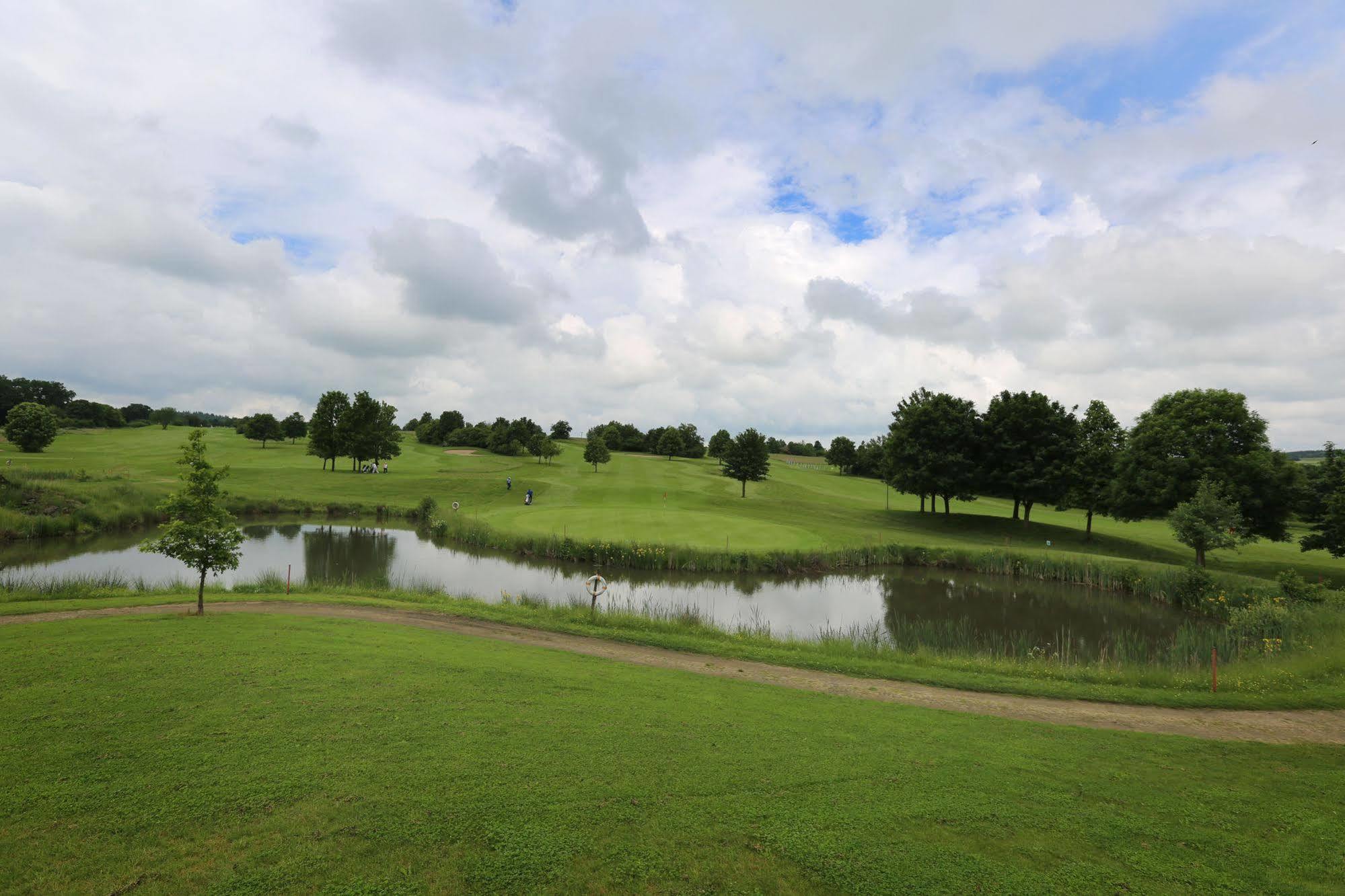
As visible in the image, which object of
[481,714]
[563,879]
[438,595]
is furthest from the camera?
[438,595]

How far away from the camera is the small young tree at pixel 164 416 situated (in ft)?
369

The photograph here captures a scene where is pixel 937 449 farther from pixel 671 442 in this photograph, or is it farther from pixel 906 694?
pixel 671 442

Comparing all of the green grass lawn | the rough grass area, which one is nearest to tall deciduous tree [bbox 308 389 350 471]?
the rough grass area

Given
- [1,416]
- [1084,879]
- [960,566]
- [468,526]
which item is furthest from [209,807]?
[1,416]

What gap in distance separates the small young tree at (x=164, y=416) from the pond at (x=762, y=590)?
103095 millimetres

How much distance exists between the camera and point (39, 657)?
848 centimetres

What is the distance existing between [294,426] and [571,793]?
11067 cm

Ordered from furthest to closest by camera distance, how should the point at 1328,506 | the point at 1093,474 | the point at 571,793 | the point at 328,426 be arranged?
the point at 328,426 → the point at 1093,474 → the point at 1328,506 → the point at 571,793

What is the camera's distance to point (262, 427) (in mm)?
86500

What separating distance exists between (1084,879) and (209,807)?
757 cm

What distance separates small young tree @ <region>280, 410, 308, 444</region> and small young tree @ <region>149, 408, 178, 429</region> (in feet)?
96.0

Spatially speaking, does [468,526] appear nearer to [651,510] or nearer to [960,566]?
[651,510]

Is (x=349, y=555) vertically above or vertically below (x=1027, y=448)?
below

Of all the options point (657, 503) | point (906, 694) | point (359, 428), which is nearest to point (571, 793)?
point (906, 694)
